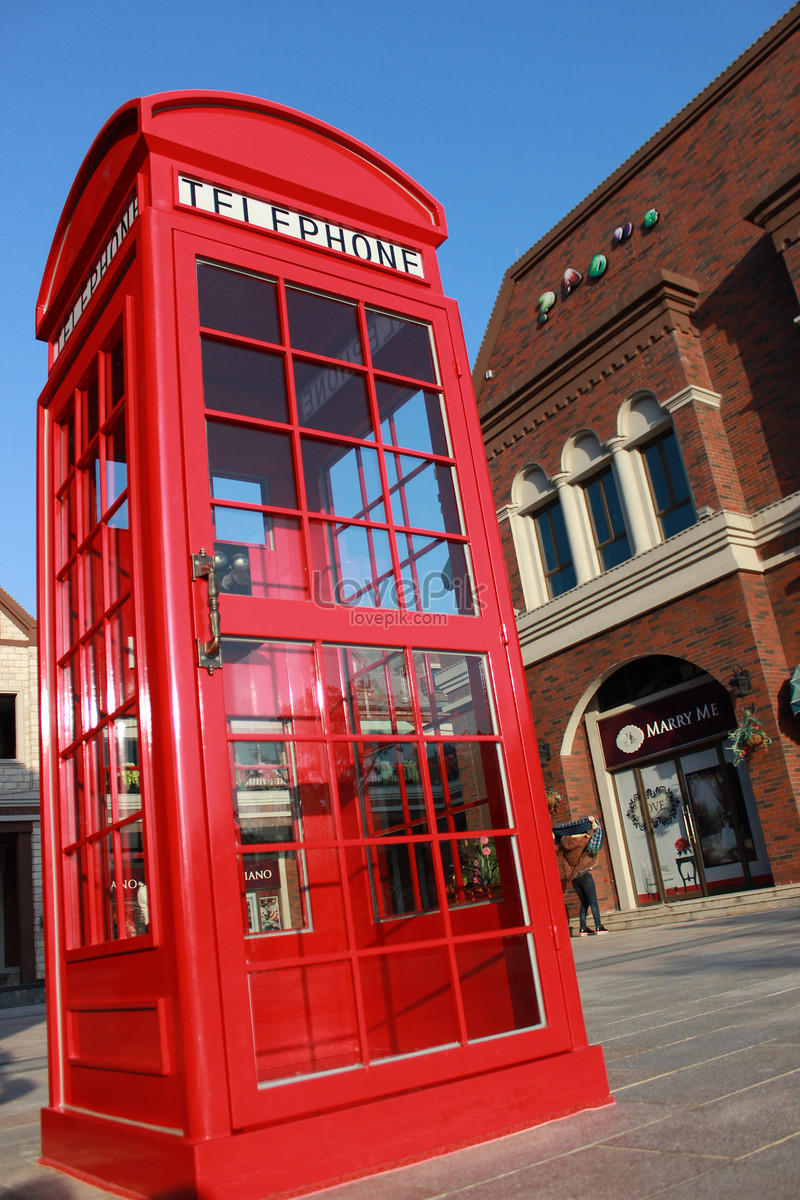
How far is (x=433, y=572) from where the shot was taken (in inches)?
151

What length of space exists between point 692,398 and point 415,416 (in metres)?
11.2

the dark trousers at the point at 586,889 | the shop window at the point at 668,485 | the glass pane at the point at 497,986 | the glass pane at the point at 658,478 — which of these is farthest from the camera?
the glass pane at the point at 658,478

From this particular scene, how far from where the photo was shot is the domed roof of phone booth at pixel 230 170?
366 cm

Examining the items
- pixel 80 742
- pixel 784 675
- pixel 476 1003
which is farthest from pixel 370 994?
pixel 784 675

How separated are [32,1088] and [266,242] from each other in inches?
209

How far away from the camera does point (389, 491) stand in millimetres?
3799

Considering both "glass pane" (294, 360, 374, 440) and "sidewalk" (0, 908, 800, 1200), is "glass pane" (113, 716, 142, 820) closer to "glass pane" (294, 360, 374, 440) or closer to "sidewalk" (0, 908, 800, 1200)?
"sidewalk" (0, 908, 800, 1200)

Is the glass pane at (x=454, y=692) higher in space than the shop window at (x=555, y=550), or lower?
lower

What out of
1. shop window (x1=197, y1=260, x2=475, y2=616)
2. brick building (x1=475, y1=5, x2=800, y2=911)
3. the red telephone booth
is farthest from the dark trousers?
shop window (x1=197, y1=260, x2=475, y2=616)

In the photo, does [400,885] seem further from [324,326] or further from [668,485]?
[668,485]

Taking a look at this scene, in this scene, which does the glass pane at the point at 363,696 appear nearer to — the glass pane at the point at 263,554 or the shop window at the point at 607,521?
the glass pane at the point at 263,554

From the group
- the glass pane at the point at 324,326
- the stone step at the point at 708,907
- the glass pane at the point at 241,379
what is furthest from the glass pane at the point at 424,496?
the stone step at the point at 708,907

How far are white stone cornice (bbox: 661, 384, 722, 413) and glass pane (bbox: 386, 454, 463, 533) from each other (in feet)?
37.0

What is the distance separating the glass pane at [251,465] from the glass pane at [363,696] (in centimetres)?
80
